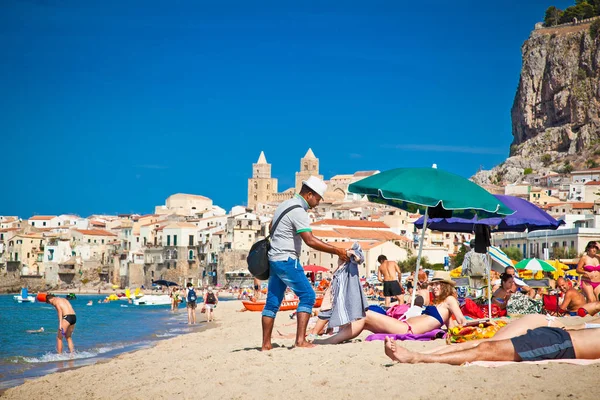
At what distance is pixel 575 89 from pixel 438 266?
160 ft

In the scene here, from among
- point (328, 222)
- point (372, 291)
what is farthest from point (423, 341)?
point (328, 222)

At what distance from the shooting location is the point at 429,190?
9078 mm

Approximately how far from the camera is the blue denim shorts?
7.25 meters

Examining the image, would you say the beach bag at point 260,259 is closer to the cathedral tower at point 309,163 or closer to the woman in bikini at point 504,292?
the woman in bikini at point 504,292

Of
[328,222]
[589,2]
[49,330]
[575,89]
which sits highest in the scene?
[589,2]

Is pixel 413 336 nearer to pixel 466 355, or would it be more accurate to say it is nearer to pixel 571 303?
pixel 466 355

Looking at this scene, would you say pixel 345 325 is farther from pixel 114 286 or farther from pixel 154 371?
pixel 114 286

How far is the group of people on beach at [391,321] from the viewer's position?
19.1 ft

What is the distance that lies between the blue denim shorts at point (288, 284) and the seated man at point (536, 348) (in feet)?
5.53

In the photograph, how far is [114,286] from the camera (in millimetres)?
80375

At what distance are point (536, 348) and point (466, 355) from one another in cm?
52

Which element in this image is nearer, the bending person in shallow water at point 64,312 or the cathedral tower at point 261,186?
the bending person in shallow water at point 64,312

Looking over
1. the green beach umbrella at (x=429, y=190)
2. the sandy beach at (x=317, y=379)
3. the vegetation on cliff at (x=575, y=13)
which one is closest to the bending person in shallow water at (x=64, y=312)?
the sandy beach at (x=317, y=379)

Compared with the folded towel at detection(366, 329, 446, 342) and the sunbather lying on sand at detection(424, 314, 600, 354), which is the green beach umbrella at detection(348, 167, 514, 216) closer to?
the folded towel at detection(366, 329, 446, 342)
